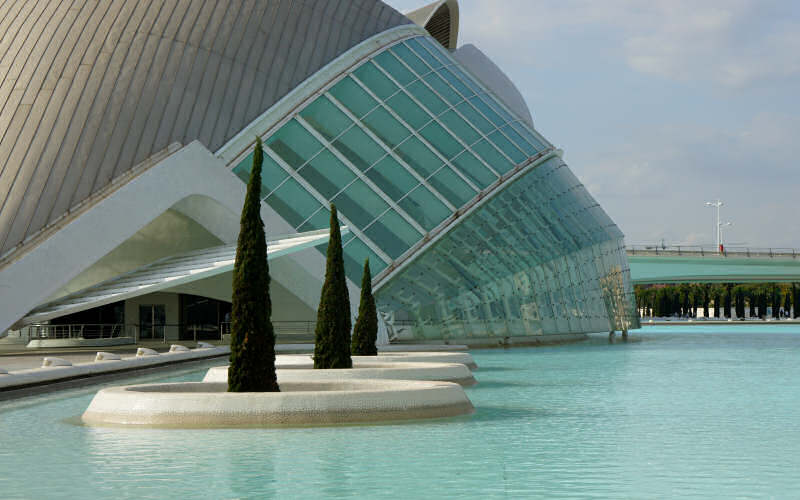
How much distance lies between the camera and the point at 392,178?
3444cm

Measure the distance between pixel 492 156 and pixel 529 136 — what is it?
367 cm

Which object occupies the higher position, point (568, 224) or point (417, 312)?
point (568, 224)

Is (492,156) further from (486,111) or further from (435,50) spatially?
(435,50)

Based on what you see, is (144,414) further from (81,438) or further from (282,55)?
(282,55)

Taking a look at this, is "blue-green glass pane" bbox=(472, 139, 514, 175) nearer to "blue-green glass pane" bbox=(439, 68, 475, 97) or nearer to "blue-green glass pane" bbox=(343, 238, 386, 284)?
"blue-green glass pane" bbox=(439, 68, 475, 97)

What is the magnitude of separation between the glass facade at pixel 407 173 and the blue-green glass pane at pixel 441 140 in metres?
0.05

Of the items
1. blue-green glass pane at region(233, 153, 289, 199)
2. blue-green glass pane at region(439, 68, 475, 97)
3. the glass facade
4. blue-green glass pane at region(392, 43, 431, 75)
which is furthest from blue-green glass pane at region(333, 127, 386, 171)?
blue-green glass pane at region(439, 68, 475, 97)

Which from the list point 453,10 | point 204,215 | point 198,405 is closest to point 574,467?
point 198,405

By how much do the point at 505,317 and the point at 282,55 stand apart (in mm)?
11989

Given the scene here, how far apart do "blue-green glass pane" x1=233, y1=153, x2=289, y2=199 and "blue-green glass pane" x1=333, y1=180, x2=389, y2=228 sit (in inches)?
76.4

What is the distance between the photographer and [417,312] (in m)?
34.2

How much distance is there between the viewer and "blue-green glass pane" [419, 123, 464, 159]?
3588 centimetres

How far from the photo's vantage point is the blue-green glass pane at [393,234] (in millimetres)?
33250

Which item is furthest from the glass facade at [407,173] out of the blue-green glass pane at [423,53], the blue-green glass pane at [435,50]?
the blue-green glass pane at [435,50]
